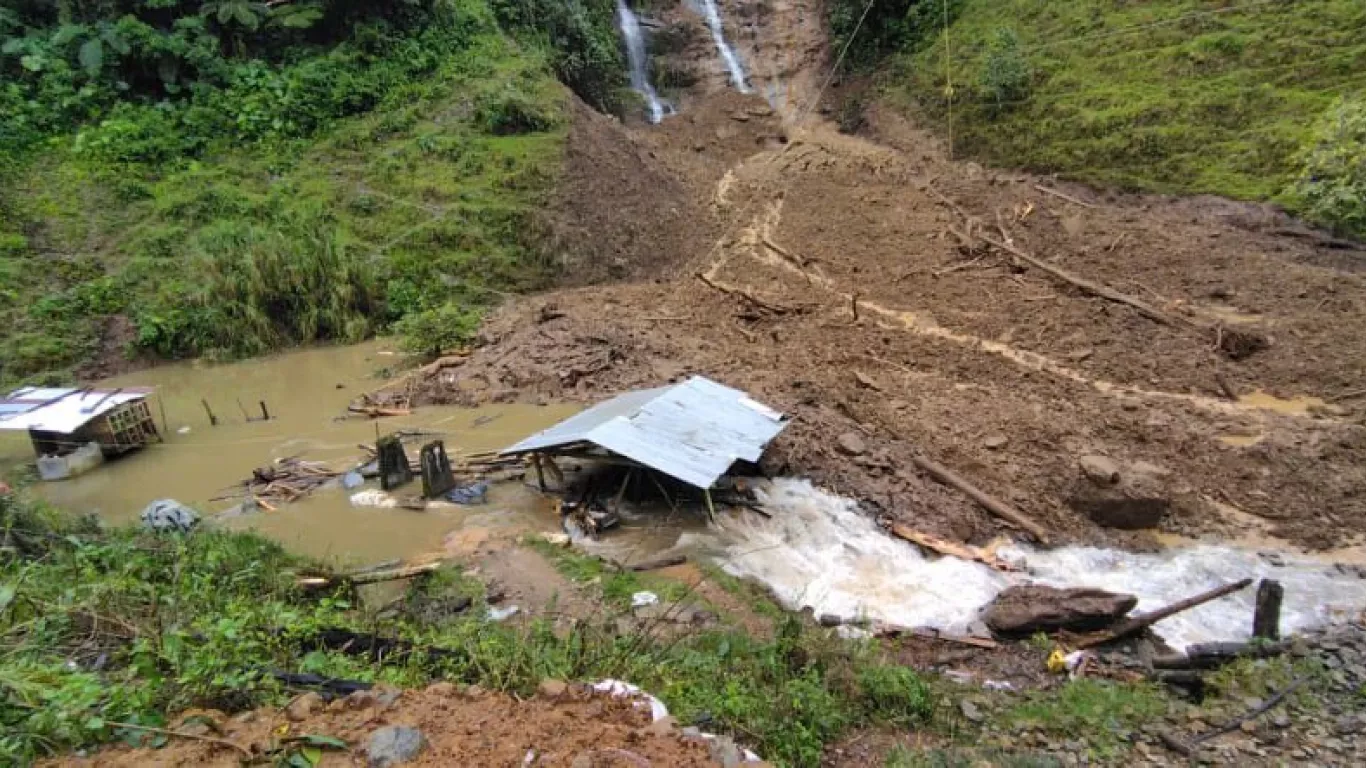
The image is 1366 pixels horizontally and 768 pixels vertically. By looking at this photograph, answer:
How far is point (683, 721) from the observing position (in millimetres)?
4367

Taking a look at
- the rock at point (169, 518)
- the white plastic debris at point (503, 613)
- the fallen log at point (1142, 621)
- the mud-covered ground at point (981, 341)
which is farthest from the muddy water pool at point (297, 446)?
the fallen log at point (1142, 621)

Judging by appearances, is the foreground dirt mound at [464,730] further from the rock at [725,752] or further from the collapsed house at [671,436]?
the collapsed house at [671,436]

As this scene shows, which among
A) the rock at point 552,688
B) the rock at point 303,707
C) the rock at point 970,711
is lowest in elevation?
the rock at point 970,711

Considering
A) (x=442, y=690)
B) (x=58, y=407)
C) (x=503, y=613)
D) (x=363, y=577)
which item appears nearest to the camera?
(x=442, y=690)

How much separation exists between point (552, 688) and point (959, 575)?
500 centimetres

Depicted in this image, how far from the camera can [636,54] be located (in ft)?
95.0

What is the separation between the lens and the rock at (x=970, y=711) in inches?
209

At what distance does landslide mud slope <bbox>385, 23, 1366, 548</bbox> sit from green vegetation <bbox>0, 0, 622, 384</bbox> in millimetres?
2697

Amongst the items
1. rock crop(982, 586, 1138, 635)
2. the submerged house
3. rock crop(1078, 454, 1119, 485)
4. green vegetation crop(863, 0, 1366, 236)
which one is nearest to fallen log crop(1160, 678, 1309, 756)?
rock crop(982, 586, 1138, 635)

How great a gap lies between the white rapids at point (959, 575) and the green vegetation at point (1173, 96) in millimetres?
10152

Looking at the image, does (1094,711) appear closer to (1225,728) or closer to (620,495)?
(1225,728)

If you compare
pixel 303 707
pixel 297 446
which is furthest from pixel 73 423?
pixel 303 707

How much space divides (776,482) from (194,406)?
33.8 feet

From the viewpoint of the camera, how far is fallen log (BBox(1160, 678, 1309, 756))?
4.88 m
